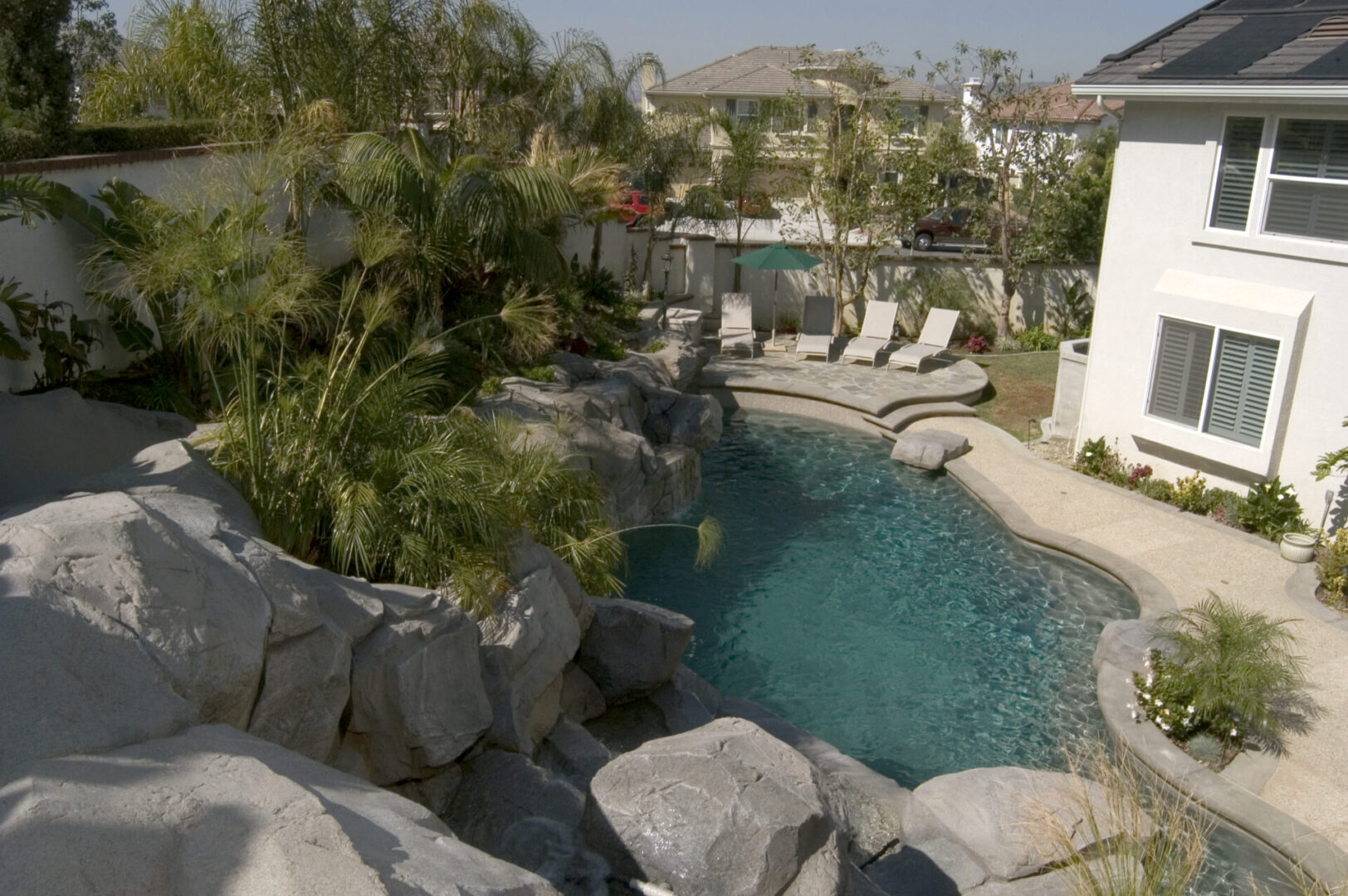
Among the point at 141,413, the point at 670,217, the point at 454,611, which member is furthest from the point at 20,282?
the point at 670,217

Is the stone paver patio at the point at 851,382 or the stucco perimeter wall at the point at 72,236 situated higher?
the stucco perimeter wall at the point at 72,236

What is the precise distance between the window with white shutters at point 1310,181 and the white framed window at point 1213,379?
1.50 m

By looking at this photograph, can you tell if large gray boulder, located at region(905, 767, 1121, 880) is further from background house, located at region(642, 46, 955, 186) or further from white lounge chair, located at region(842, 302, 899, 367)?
background house, located at region(642, 46, 955, 186)

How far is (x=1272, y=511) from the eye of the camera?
44.1 feet

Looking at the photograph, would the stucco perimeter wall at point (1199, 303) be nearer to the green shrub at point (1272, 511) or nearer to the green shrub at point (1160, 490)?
the green shrub at point (1272, 511)

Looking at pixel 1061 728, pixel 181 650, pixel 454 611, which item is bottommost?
pixel 1061 728

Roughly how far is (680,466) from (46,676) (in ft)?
35.9

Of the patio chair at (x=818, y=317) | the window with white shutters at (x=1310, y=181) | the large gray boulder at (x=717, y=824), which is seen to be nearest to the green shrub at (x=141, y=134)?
the large gray boulder at (x=717, y=824)

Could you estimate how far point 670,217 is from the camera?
85.4 ft

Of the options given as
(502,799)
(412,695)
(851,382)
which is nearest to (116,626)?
(412,695)

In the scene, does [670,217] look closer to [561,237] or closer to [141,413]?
[561,237]

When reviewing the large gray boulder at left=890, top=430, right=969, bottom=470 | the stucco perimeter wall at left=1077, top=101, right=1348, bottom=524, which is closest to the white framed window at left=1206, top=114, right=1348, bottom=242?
the stucco perimeter wall at left=1077, top=101, right=1348, bottom=524

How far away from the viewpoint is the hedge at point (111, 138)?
1131 centimetres

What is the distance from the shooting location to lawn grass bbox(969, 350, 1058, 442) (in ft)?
61.3
